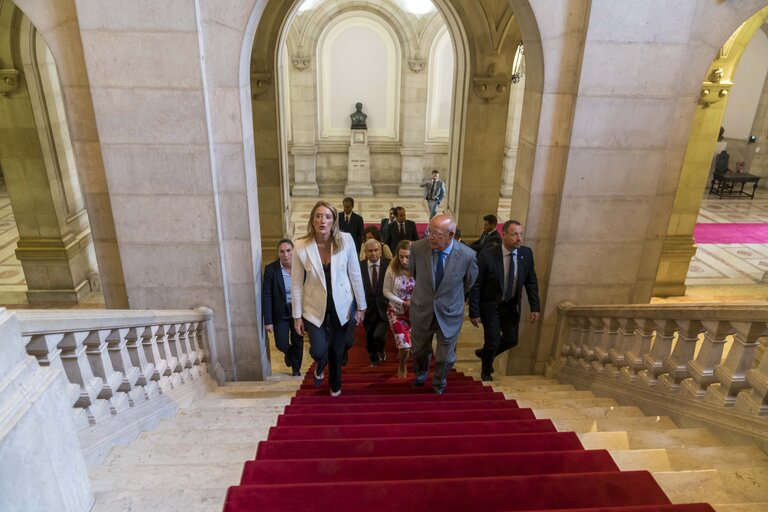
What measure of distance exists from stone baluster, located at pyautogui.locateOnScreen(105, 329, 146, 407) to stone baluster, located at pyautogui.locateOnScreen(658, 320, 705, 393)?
3.66m

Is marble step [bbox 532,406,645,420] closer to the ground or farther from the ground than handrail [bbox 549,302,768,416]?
closer to the ground

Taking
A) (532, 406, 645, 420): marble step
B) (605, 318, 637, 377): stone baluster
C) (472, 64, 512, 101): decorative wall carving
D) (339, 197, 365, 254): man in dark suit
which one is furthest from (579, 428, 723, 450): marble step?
(472, 64, 512, 101): decorative wall carving

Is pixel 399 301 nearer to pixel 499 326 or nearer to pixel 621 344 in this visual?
pixel 499 326

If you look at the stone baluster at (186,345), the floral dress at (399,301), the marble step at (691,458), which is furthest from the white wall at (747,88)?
the stone baluster at (186,345)

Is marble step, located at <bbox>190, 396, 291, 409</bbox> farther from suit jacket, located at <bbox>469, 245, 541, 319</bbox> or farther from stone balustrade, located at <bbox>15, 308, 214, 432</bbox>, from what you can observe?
suit jacket, located at <bbox>469, 245, 541, 319</bbox>

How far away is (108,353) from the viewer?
3334 mm

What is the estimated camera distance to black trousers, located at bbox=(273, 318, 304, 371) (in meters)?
5.26

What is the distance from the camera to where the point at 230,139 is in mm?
4602

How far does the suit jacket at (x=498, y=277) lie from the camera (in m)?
4.94

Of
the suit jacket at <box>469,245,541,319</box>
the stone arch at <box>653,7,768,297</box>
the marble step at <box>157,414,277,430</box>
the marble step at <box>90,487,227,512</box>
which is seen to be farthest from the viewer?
the stone arch at <box>653,7,768,297</box>

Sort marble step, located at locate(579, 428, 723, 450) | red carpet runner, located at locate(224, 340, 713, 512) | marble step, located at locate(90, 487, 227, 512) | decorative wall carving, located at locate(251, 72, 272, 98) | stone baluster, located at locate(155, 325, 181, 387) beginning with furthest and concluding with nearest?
decorative wall carving, located at locate(251, 72, 272, 98), stone baluster, located at locate(155, 325, 181, 387), marble step, located at locate(579, 428, 723, 450), red carpet runner, located at locate(224, 340, 713, 512), marble step, located at locate(90, 487, 227, 512)

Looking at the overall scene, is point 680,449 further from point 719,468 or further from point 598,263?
point 598,263

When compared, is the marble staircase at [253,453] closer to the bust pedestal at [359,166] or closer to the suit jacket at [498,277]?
the suit jacket at [498,277]

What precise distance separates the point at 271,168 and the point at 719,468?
8.53 m
